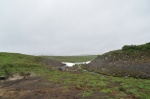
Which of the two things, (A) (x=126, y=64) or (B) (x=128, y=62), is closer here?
(A) (x=126, y=64)

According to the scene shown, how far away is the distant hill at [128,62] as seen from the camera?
44706 mm

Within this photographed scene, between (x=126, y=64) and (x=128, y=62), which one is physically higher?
(x=128, y=62)

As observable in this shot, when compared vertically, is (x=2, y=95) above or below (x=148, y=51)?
below

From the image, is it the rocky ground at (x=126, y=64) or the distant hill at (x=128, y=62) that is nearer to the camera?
the rocky ground at (x=126, y=64)

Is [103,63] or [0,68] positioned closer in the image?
[0,68]

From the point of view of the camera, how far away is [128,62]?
50.6 m

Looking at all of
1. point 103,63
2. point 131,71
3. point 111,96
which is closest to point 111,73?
point 131,71

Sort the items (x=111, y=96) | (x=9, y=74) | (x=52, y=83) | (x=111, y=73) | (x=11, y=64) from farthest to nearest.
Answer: (x=11, y=64)
(x=111, y=73)
(x=9, y=74)
(x=52, y=83)
(x=111, y=96)

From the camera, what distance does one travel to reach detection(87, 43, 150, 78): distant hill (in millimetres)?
44706

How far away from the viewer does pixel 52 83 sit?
34.4 m

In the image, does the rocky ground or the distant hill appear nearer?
the rocky ground

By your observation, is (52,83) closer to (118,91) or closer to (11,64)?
(118,91)

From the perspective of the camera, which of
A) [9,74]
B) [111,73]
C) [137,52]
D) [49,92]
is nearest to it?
[49,92]

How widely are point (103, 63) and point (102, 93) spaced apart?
108 feet
